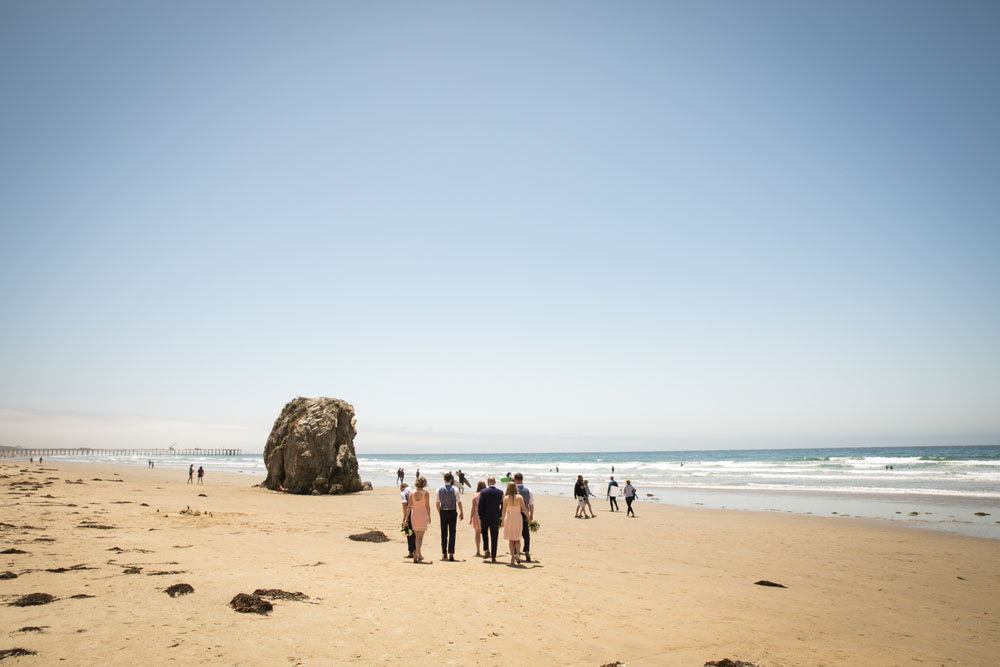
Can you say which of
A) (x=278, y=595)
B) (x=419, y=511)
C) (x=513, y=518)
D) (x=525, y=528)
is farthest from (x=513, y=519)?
(x=278, y=595)

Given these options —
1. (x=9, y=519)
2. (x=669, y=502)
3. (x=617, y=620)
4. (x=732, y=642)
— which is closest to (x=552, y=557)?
(x=617, y=620)

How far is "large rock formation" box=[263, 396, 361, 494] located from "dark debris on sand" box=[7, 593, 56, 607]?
2237cm

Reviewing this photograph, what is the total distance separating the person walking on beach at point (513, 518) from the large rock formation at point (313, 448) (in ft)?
64.1

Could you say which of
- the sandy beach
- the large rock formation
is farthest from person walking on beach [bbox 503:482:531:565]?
the large rock formation

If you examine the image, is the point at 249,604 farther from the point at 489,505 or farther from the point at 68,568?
the point at 489,505

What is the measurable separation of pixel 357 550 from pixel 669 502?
21286mm

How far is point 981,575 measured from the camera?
40.0 feet

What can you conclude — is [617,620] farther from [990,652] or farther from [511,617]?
[990,652]

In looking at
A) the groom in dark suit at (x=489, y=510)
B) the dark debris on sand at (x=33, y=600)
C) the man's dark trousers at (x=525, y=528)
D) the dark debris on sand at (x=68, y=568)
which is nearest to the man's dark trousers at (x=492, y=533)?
the groom in dark suit at (x=489, y=510)

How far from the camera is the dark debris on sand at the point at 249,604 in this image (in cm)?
707

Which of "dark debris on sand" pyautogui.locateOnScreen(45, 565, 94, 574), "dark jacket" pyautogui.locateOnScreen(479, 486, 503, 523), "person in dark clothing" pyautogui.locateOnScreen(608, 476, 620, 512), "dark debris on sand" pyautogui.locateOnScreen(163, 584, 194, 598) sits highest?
"dark jacket" pyautogui.locateOnScreen(479, 486, 503, 523)

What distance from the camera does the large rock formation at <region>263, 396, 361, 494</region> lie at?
29.3m

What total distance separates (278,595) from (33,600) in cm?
295

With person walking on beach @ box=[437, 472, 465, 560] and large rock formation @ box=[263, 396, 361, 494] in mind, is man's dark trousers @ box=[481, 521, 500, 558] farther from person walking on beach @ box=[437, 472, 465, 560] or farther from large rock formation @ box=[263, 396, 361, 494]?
large rock formation @ box=[263, 396, 361, 494]
